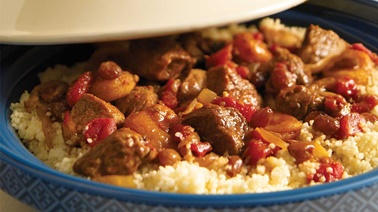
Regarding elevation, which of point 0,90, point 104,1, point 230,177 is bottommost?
point 0,90

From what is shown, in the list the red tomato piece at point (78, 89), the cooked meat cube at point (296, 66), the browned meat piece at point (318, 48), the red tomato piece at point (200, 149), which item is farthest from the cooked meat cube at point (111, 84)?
the browned meat piece at point (318, 48)

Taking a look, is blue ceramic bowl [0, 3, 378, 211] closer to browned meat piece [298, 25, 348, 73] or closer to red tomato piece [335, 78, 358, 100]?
red tomato piece [335, 78, 358, 100]

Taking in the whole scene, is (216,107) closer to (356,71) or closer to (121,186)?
(121,186)

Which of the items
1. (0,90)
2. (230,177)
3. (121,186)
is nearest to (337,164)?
(230,177)

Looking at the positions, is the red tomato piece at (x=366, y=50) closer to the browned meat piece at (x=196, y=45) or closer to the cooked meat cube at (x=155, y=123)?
the browned meat piece at (x=196, y=45)

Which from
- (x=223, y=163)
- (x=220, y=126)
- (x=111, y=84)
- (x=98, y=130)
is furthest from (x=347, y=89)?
(x=98, y=130)

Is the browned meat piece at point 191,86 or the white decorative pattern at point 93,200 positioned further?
the browned meat piece at point 191,86
